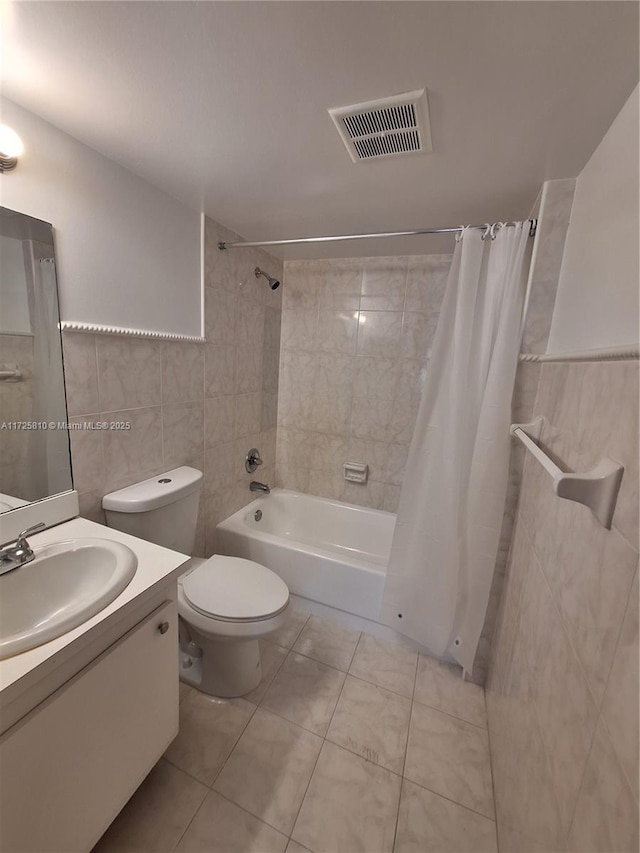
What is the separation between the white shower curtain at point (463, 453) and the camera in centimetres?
127

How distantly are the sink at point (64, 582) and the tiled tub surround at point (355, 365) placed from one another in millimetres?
1584

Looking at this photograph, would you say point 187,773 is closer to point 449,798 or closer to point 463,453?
point 449,798

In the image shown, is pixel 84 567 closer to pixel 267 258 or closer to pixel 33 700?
pixel 33 700

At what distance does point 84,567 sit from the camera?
97 cm

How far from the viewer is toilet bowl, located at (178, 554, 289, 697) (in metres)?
1.26

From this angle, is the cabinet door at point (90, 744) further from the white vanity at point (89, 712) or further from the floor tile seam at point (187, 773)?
the floor tile seam at point (187, 773)

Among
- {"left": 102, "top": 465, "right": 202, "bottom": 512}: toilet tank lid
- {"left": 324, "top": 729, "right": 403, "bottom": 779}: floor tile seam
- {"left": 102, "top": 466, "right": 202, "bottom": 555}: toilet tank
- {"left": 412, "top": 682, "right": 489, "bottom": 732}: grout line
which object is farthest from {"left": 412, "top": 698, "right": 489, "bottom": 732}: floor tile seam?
{"left": 102, "top": 465, "right": 202, "bottom": 512}: toilet tank lid

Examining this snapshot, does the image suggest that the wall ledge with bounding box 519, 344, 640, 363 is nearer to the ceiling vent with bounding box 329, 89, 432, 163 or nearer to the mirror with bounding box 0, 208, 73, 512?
the ceiling vent with bounding box 329, 89, 432, 163

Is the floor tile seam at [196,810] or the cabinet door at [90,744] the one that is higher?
the cabinet door at [90,744]

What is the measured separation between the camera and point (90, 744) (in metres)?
0.78

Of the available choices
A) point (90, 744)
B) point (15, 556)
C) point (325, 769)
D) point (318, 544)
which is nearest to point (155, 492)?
point (15, 556)

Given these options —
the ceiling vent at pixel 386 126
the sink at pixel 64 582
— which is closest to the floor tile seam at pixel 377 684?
the sink at pixel 64 582

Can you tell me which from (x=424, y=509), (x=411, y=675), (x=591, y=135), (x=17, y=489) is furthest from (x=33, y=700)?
(x=591, y=135)

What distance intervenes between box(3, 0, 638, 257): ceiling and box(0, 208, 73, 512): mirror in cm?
38
